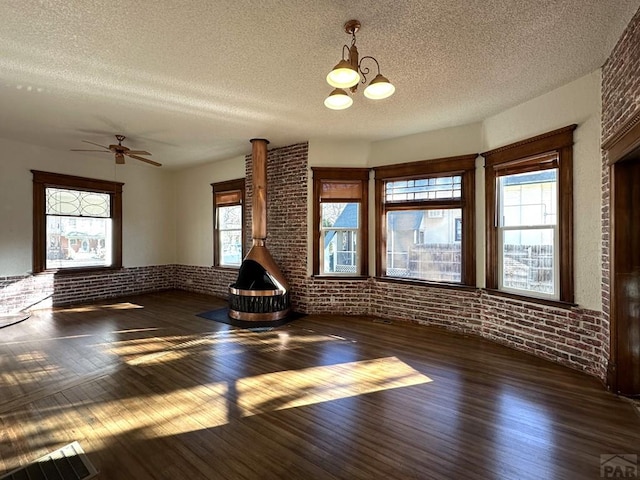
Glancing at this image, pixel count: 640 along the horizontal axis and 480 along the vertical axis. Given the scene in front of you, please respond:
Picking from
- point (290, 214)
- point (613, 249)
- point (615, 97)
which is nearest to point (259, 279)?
point (290, 214)

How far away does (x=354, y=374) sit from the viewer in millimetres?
3252

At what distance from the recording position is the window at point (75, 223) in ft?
19.6

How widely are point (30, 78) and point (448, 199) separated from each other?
5.28 m

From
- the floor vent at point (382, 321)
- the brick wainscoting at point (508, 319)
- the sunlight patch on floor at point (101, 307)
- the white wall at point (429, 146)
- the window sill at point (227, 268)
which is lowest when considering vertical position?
the floor vent at point (382, 321)

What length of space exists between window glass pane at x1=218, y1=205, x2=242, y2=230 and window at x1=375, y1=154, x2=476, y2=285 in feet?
10.5

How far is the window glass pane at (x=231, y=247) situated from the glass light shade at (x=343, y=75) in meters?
5.11

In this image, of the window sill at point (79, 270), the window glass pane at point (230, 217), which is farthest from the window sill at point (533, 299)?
the window sill at point (79, 270)

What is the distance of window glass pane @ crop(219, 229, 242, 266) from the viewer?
706 cm

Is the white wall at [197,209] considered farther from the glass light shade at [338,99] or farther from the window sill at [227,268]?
the glass light shade at [338,99]

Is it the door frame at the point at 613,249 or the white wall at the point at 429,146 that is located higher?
the white wall at the point at 429,146

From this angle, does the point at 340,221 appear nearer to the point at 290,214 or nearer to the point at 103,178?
the point at 290,214

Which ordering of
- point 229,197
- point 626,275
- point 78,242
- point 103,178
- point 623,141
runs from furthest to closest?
1. point 229,197
2. point 103,178
3. point 78,242
4. point 626,275
5. point 623,141

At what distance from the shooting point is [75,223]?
6570 millimetres

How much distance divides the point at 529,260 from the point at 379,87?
294 centimetres
